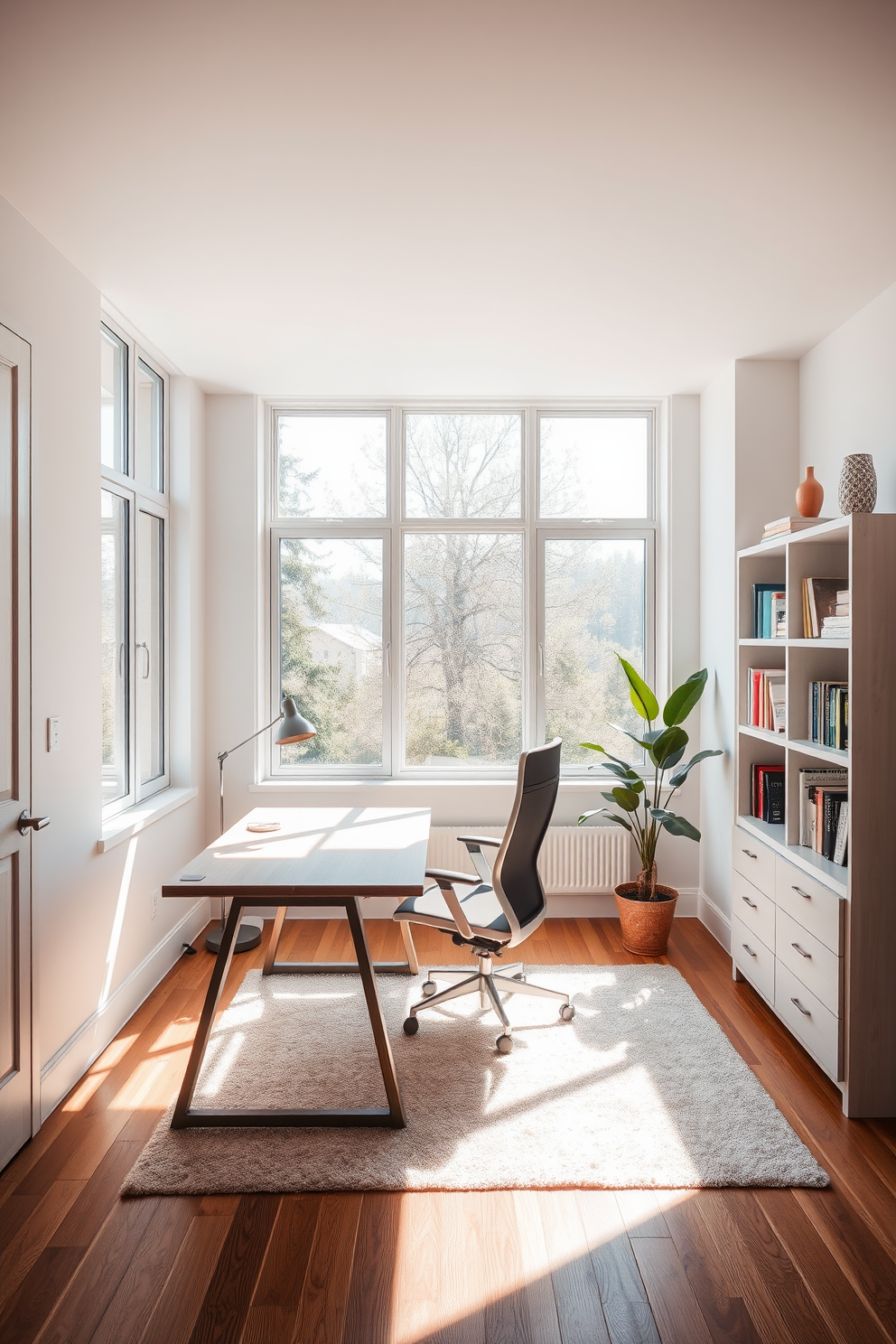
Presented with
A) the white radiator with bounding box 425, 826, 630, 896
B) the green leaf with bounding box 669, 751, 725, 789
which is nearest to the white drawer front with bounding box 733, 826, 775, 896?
the green leaf with bounding box 669, 751, 725, 789

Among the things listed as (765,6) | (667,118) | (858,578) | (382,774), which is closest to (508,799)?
(382,774)

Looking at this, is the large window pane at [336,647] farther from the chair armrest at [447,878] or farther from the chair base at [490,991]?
the chair armrest at [447,878]

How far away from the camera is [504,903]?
9.26 ft

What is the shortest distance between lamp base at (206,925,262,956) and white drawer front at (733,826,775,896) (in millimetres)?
2338

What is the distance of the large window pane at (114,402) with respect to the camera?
3.43 metres

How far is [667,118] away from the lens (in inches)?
81.7

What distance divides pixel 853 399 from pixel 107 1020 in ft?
12.8

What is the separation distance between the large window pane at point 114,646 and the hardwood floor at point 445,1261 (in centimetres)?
148

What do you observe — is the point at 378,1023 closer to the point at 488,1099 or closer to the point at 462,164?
the point at 488,1099

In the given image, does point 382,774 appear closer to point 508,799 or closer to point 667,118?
point 508,799

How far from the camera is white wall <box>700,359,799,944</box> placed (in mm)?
3889

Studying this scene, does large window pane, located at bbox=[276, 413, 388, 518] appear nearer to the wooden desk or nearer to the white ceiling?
the white ceiling

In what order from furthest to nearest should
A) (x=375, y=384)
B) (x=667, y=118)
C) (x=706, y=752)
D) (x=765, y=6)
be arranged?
(x=375, y=384) → (x=706, y=752) → (x=667, y=118) → (x=765, y=6)

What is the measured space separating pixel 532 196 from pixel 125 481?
208 cm
